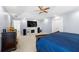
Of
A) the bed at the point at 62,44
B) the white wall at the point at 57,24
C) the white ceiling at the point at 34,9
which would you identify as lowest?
the bed at the point at 62,44

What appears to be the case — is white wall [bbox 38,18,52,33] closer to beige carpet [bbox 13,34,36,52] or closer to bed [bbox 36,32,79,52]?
bed [bbox 36,32,79,52]

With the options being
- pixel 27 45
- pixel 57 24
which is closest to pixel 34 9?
pixel 57 24

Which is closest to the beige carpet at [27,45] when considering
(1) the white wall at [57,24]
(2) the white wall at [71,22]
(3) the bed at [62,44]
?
(3) the bed at [62,44]

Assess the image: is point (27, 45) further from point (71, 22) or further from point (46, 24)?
point (71, 22)

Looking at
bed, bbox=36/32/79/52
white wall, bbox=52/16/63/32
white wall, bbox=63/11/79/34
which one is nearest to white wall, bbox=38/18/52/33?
white wall, bbox=52/16/63/32

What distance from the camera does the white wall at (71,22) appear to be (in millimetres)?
2062

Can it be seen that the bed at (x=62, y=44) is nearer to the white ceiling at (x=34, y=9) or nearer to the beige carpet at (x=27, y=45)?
the beige carpet at (x=27, y=45)

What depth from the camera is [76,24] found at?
217cm
